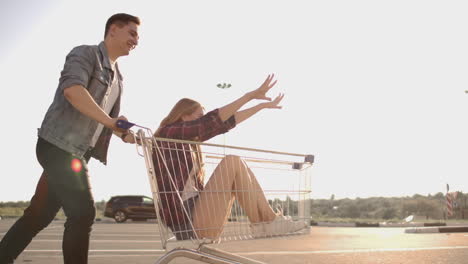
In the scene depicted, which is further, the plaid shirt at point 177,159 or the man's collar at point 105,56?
the man's collar at point 105,56

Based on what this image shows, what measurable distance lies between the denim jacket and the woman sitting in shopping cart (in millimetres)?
467

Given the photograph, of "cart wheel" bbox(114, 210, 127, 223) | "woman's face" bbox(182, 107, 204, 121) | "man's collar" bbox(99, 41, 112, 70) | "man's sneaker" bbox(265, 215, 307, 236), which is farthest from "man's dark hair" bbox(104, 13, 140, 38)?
"cart wheel" bbox(114, 210, 127, 223)

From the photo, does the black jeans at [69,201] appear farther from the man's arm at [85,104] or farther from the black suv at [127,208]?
the black suv at [127,208]

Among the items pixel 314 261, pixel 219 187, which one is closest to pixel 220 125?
pixel 219 187

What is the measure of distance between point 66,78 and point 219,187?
3.77 ft

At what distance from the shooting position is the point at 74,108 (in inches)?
133

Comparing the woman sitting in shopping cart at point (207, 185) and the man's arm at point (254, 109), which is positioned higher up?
the man's arm at point (254, 109)

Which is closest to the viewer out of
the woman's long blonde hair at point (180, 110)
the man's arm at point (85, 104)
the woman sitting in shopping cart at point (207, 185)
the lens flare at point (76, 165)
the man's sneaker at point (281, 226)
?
the man's arm at point (85, 104)

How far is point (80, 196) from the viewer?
3205mm

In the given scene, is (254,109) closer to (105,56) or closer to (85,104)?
(105,56)

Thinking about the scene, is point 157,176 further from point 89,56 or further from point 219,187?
point 89,56

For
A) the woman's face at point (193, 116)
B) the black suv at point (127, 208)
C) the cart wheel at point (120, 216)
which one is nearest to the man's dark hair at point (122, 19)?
the woman's face at point (193, 116)

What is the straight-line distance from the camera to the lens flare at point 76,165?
10.7 feet

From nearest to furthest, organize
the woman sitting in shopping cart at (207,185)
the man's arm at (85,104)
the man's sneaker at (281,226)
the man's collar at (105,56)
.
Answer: the man's arm at (85,104) → the woman sitting in shopping cart at (207,185) → the man's collar at (105,56) → the man's sneaker at (281,226)
